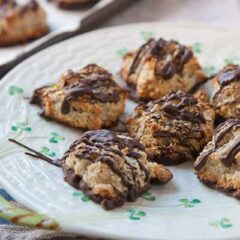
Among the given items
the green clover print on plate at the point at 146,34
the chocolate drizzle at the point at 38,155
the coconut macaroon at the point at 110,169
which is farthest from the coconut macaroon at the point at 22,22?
the coconut macaroon at the point at 110,169

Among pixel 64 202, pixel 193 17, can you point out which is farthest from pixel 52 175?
pixel 193 17

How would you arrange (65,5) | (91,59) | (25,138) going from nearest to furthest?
(25,138) → (91,59) → (65,5)

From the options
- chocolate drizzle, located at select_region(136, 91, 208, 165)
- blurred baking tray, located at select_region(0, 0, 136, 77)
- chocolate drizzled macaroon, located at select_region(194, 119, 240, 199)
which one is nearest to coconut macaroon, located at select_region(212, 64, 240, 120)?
chocolate drizzle, located at select_region(136, 91, 208, 165)

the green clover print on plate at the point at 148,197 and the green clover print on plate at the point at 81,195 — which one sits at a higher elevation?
the green clover print on plate at the point at 81,195

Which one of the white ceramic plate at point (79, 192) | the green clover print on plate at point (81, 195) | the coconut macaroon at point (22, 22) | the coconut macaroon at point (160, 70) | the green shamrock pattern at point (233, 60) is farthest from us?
the coconut macaroon at point (22, 22)

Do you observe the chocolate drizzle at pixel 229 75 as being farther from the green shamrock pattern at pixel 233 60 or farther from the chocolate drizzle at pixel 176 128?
the green shamrock pattern at pixel 233 60

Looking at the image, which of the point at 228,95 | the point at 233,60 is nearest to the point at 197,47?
the point at 233,60

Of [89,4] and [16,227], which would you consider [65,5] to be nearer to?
[89,4]
